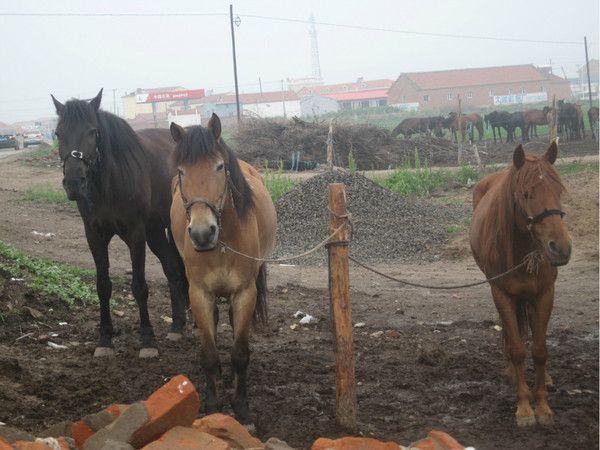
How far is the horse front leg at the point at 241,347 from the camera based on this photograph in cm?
605

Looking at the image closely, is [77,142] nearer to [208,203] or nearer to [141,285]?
[141,285]

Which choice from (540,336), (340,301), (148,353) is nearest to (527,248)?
(540,336)

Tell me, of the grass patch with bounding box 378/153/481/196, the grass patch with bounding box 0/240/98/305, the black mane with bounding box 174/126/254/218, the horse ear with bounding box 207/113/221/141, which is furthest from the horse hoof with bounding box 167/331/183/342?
the grass patch with bounding box 378/153/481/196

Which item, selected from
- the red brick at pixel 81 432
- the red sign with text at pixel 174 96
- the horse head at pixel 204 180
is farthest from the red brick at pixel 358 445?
the red sign with text at pixel 174 96

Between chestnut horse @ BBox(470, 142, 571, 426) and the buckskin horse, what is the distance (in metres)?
3.28

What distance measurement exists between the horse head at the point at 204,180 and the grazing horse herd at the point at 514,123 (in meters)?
27.0

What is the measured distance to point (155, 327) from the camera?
929 centimetres

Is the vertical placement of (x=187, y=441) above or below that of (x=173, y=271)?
below

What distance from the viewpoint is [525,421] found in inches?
225

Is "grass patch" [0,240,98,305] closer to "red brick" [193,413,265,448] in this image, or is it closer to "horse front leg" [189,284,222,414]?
"horse front leg" [189,284,222,414]

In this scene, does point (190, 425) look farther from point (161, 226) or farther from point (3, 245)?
point (3, 245)

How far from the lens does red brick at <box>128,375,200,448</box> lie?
450 cm

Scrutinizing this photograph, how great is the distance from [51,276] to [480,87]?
83.2 metres

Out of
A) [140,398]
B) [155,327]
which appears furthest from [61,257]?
[140,398]
